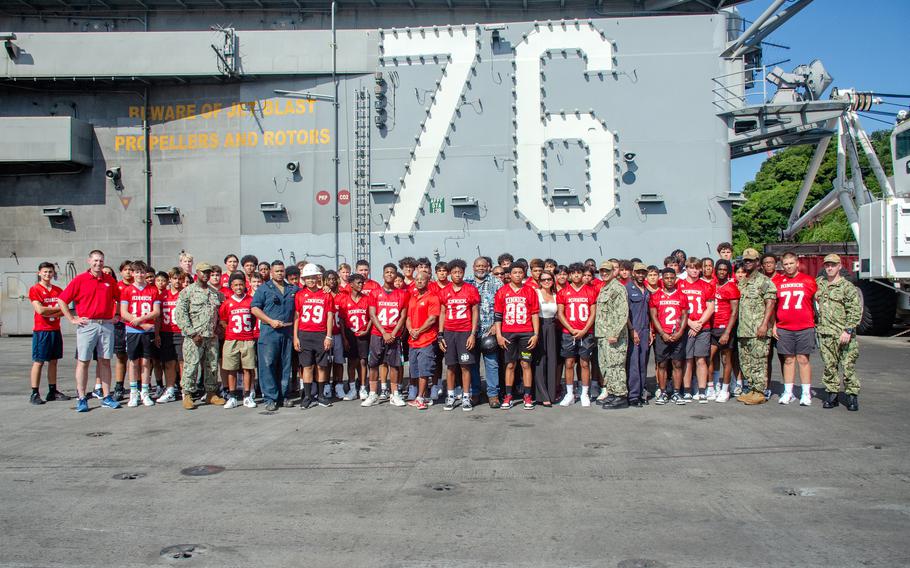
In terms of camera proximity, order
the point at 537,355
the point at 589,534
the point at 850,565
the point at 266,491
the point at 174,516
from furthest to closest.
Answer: the point at 537,355
the point at 266,491
the point at 174,516
the point at 589,534
the point at 850,565

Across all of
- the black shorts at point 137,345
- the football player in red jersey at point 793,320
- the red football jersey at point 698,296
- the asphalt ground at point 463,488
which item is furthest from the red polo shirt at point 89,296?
the football player in red jersey at point 793,320

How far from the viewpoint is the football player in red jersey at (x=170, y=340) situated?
9312 millimetres

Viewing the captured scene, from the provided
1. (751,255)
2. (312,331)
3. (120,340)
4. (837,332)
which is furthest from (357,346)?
(837,332)

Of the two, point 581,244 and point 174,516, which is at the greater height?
point 581,244

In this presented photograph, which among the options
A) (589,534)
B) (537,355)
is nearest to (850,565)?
(589,534)

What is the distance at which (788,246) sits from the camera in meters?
19.0

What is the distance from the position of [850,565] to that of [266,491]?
3.95m

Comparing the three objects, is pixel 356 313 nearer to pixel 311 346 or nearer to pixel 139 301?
pixel 311 346

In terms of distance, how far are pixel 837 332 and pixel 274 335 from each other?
720 centimetres

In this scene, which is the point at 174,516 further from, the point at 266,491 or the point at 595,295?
the point at 595,295

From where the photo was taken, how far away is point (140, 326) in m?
8.99

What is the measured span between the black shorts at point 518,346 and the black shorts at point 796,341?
3.29 meters

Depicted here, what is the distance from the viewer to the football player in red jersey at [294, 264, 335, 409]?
28.8ft

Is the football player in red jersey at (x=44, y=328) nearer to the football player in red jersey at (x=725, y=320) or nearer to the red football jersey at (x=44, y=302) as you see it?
the red football jersey at (x=44, y=302)
